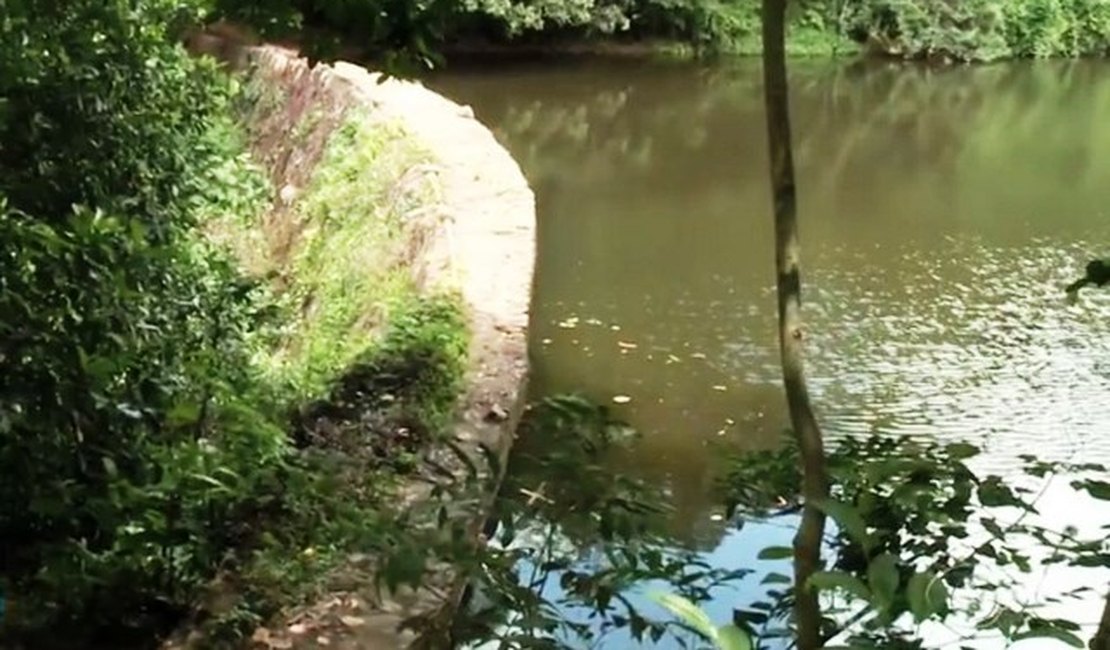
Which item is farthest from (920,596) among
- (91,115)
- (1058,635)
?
(91,115)

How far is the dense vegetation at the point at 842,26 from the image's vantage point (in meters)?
18.6

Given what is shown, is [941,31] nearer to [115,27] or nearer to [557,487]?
[115,27]

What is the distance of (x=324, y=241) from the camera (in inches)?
291

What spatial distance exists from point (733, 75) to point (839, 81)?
1504 millimetres

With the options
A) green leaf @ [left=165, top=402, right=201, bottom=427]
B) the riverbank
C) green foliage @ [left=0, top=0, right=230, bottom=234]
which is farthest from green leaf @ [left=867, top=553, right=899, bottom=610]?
the riverbank

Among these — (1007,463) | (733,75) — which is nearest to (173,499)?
(1007,463)

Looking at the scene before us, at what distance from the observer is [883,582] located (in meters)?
1.25

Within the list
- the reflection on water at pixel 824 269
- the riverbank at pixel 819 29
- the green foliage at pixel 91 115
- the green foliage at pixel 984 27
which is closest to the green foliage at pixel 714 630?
the green foliage at pixel 91 115

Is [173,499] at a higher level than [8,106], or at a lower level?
lower

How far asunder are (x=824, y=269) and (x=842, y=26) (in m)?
14.8

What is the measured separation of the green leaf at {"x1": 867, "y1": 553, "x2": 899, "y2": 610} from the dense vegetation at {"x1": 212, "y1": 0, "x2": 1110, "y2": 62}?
1445 cm

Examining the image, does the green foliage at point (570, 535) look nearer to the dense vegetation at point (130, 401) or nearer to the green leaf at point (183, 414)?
the dense vegetation at point (130, 401)

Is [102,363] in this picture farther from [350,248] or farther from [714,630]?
[350,248]

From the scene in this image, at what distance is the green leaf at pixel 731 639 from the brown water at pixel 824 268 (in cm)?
117
